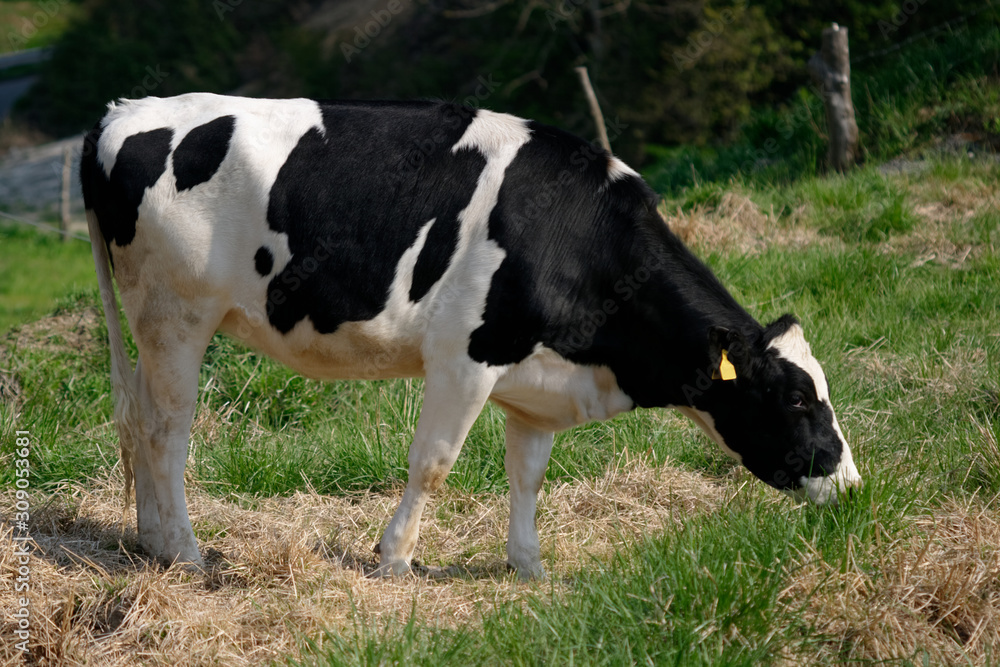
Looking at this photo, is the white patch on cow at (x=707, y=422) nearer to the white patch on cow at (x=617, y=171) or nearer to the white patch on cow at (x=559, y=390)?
the white patch on cow at (x=559, y=390)

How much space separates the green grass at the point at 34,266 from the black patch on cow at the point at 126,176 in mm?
5894

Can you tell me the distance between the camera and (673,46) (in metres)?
17.9

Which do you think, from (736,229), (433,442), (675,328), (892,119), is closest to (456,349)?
(433,442)

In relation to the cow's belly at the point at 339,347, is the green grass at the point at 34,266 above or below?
below

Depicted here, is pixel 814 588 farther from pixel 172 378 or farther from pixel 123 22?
pixel 123 22

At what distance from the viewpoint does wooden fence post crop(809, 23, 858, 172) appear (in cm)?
925

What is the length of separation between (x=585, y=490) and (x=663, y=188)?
668cm

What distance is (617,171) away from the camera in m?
4.15

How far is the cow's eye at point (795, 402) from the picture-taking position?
3.92 metres

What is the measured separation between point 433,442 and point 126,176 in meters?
1.67

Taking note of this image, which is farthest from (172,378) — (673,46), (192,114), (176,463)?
(673,46)

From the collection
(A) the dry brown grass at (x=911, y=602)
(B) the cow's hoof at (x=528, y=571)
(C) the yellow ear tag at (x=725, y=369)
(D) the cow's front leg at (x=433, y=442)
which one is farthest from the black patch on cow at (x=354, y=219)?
(A) the dry brown grass at (x=911, y=602)

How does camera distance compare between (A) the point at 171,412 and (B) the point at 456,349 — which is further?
(A) the point at 171,412

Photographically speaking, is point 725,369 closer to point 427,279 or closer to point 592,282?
point 592,282
